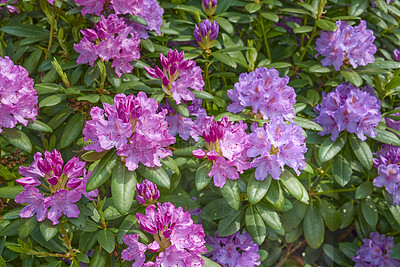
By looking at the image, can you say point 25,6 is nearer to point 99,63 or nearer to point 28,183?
point 99,63

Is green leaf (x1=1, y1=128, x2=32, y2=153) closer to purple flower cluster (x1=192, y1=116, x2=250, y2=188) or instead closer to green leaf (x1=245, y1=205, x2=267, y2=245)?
purple flower cluster (x1=192, y1=116, x2=250, y2=188)

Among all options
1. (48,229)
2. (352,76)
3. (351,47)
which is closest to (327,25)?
(351,47)

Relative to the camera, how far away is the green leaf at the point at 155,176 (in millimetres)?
1505

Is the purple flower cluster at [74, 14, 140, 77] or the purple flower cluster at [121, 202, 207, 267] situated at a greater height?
the purple flower cluster at [74, 14, 140, 77]

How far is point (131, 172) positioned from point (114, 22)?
64 centimetres

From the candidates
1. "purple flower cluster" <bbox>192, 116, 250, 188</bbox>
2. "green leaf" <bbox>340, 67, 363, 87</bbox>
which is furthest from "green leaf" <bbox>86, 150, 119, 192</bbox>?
"green leaf" <bbox>340, 67, 363, 87</bbox>

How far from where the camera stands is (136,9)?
1.89 m

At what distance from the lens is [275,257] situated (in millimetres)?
2352

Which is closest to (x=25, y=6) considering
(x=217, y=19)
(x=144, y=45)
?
(x=144, y=45)

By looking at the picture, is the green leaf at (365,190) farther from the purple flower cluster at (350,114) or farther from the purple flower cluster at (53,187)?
the purple flower cluster at (53,187)

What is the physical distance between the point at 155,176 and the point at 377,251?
4.32 feet

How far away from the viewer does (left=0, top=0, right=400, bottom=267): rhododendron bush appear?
1.49 meters

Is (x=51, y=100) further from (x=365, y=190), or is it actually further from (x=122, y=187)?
(x=365, y=190)

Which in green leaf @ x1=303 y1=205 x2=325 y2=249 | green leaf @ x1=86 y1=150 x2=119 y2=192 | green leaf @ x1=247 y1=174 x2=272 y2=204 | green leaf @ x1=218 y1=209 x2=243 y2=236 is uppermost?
green leaf @ x1=86 y1=150 x2=119 y2=192
